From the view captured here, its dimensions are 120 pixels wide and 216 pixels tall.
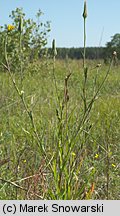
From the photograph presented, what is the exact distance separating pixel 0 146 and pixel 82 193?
706 mm

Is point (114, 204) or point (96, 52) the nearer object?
point (114, 204)

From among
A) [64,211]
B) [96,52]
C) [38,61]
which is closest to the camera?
[64,211]

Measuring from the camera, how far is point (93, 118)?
2.58m

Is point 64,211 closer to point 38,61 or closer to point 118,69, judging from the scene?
point 38,61

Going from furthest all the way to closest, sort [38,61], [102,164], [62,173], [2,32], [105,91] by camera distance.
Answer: [38,61] < [2,32] < [105,91] < [102,164] < [62,173]

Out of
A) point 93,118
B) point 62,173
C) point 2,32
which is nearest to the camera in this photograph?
point 62,173

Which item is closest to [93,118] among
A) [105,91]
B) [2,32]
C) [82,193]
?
[82,193]

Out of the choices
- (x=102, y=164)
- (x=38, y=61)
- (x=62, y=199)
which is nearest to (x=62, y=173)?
(x=62, y=199)

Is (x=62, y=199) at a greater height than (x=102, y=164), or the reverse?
(x=62, y=199)

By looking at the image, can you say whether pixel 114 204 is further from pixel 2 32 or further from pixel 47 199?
pixel 2 32

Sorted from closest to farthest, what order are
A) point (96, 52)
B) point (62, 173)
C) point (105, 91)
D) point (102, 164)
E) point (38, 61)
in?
point (62, 173) < point (102, 164) < point (96, 52) < point (105, 91) < point (38, 61)

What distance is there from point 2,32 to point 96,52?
5.04m

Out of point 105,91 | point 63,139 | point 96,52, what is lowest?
point 105,91

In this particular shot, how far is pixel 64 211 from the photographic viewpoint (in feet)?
3.09
